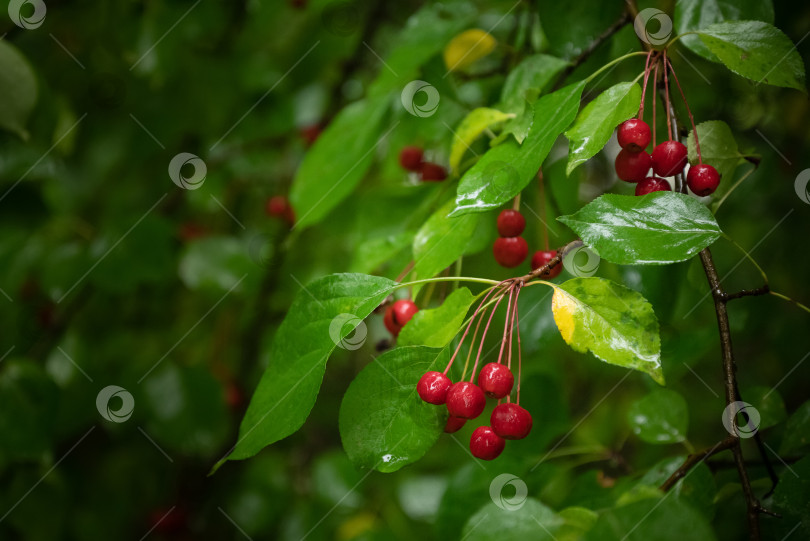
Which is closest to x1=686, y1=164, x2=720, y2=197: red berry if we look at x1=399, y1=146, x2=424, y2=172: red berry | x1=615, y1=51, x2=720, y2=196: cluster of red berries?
x1=615, y1=51, x2=720, y2=196: cluster of red berries

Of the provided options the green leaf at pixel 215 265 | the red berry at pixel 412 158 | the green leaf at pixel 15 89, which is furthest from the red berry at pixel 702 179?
the green leaf at pixel 215 265

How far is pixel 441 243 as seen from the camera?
1.60 feet

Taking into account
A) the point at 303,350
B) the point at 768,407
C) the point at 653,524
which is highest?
the point at 303,350

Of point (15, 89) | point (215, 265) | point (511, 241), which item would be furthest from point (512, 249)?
point (215, 265)

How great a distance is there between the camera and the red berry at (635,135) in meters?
0.43

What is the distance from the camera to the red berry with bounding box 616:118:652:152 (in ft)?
1.40

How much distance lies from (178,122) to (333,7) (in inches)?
18.8

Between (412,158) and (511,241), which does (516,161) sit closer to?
(511,241)

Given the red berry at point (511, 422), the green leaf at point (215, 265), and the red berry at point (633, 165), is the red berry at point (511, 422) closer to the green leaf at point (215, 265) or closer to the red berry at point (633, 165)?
the red berry at point (633, 165)

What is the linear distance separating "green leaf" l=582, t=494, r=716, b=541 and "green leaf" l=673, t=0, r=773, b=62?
18.5 inches

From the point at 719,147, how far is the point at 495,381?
33cm

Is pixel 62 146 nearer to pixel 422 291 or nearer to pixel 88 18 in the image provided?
pixel 88 18

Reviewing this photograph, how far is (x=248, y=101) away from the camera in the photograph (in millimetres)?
1359

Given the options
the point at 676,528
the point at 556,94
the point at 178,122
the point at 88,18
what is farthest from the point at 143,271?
the point at 676,528
